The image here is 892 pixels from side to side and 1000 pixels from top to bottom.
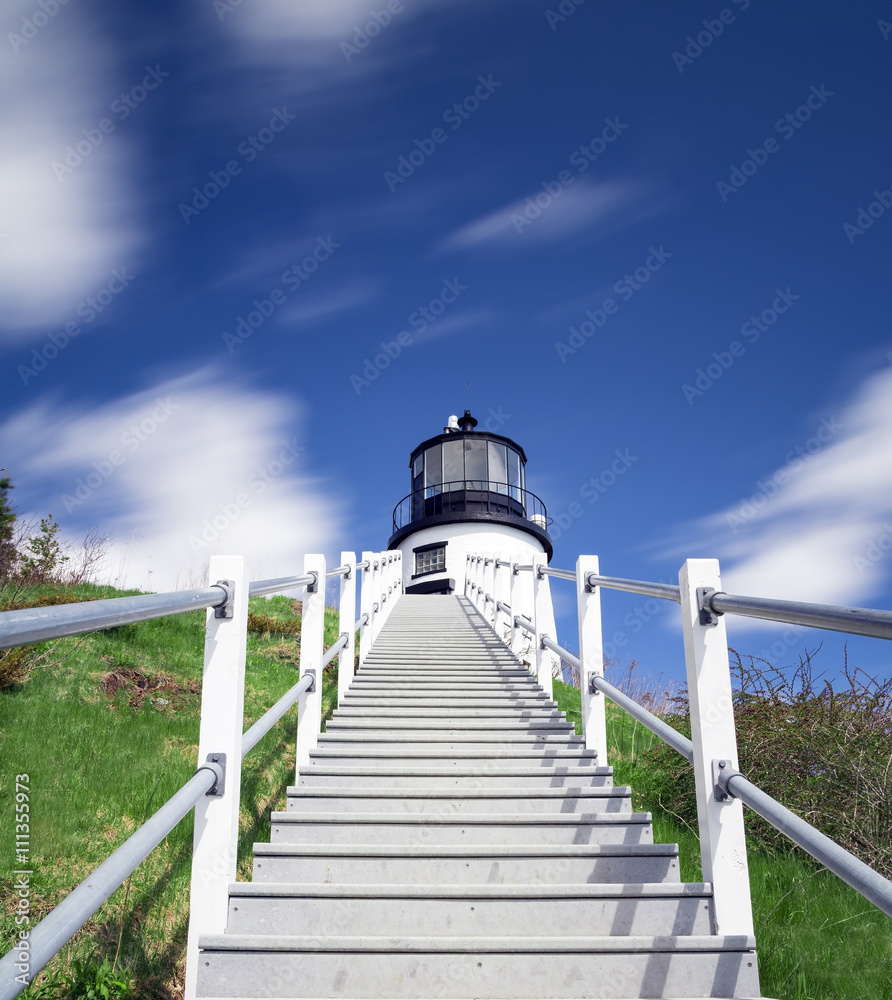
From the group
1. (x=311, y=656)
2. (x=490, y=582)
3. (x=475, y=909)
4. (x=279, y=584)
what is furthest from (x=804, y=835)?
(x=490, y=582)

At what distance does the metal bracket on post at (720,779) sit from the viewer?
2330 mm

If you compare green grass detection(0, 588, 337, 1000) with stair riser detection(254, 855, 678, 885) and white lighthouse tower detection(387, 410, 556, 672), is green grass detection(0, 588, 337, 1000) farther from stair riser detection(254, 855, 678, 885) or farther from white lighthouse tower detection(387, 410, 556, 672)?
white lighthouse tower detection(387, 410, 556, 672)

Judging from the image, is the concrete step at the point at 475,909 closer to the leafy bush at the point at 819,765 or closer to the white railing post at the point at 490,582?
the leafy bush at the point at 819,765

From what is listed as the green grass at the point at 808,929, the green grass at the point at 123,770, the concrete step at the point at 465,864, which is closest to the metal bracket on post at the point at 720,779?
the concrete step at the point at 465,864

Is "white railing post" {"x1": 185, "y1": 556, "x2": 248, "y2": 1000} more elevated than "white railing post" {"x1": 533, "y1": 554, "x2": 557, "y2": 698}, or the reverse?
"white railing post" {"x1": 533, "y1": 554, "x2": 557, "y2": 698}

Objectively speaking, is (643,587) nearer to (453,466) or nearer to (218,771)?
(218,771)

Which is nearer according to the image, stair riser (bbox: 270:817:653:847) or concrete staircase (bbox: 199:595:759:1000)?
concrete staircase (bbox: 199:595:759:1000)

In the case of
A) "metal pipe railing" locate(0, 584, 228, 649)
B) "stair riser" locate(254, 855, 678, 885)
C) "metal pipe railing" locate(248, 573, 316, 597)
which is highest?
"metal pipe railing" locate(248, 573, 316, 597)

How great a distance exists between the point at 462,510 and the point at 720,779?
15.8 m

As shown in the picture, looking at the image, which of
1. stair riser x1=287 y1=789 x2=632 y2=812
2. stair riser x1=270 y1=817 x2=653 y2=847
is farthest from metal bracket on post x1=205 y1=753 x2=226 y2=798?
stair riser x1=287 y1=789 x2=632 y2=812

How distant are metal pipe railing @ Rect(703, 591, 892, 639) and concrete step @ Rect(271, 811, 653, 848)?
4.56 ft

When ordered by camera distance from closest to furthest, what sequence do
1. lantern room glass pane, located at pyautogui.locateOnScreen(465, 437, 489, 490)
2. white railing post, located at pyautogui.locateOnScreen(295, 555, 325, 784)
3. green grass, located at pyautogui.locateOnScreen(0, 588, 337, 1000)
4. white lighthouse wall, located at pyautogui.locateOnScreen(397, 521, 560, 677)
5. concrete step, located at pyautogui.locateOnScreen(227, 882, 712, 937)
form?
1. concrete step, located at pyautogui.locateOnScreen(227, 882, 712, 937)
2. green grass, located at pyautogui.locateOnScreen(0, 588, 337, 1000)
3. white railing post, located at pyautogui.locateOnScreen(295, 555, 325, 784)
4. white lighthouse wall, located at pyautogui.locateOnScreen(397, 521, 560, 677)
5. lantern room glass pane, located at pyautogui.locateOnScreen(465, 437, 489, 490)

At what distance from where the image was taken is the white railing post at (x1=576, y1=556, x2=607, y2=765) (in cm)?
407

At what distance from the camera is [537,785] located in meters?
3.79
